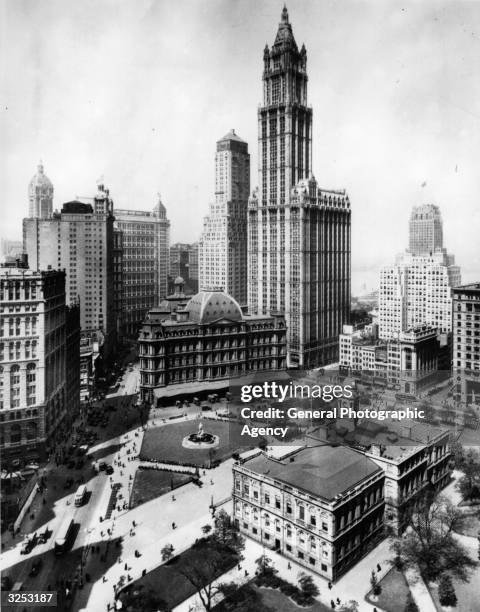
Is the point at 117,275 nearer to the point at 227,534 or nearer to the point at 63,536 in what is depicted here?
the point at 63,536

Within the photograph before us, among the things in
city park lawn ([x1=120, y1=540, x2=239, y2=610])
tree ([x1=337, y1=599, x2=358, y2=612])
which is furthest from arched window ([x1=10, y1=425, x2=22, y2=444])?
tree ([x1=337, y1=599, x2=358, y2=612])

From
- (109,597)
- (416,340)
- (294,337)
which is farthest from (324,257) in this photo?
(109,597)

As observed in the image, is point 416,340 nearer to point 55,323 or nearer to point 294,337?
point 294,337

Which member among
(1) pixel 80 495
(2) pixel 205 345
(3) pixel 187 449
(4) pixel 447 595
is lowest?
(4) pixel 447 595

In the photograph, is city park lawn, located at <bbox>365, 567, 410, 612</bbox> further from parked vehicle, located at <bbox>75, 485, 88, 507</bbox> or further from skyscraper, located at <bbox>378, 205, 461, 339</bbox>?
skyscraper, located at <bbox>378, 205, 461, 339</bbox>

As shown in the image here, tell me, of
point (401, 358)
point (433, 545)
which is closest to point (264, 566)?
point (433, 545)

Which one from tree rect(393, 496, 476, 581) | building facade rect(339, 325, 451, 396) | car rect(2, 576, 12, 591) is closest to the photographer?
car rect(2, 576, 12, 591)
